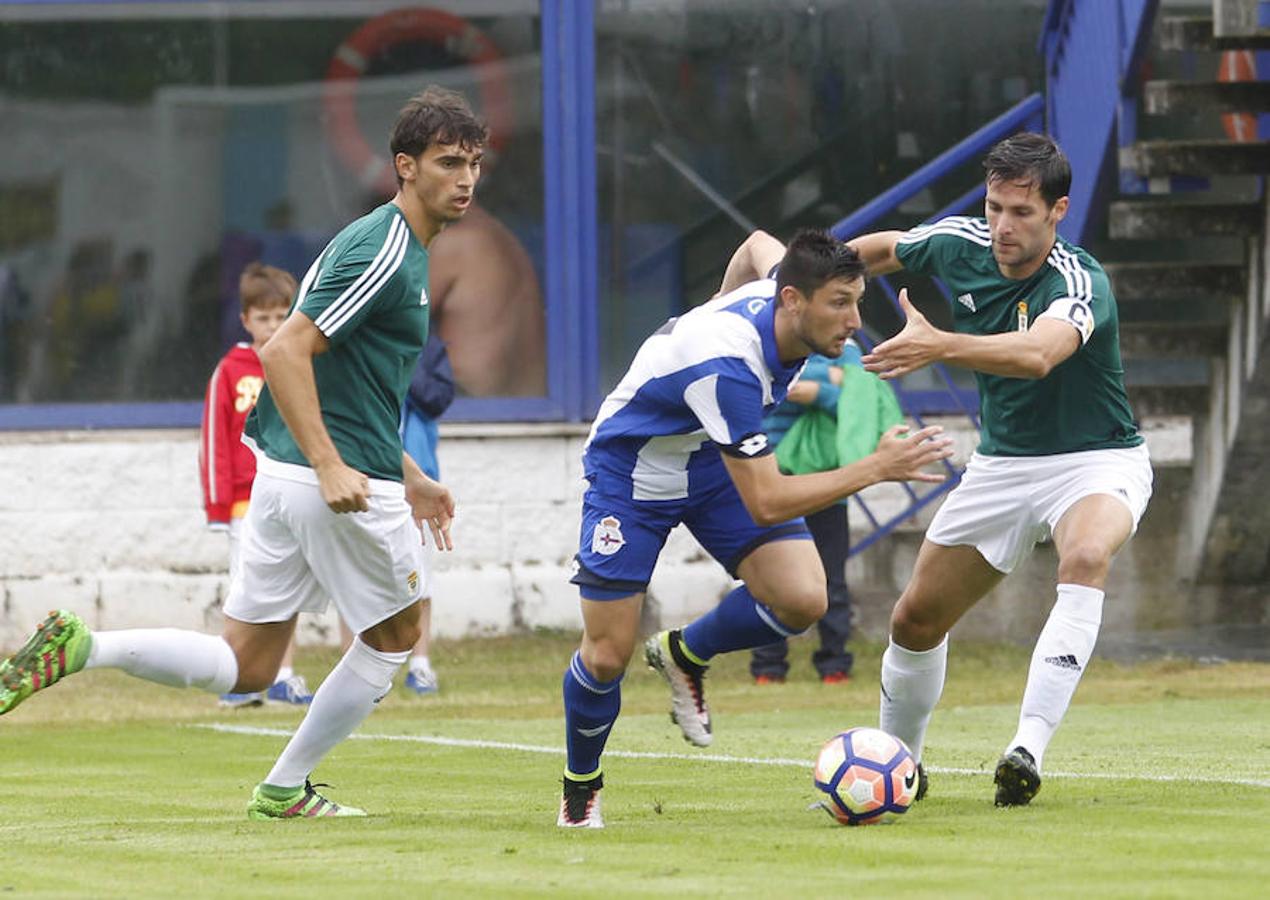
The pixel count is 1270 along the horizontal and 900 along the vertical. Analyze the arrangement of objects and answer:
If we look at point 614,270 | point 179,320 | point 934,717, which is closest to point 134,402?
point 179,320

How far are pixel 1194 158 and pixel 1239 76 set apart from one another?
1.99 meters

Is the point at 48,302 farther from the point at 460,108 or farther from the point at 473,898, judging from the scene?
the point at 473,898

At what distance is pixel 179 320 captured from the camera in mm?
15141

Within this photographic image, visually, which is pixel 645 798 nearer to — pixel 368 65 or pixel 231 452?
pixel 231 452

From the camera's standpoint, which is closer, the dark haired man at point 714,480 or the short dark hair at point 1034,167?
the dark haired man at point 714,480

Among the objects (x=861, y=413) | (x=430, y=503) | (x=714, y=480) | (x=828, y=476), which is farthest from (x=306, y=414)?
(x=861, y=413)

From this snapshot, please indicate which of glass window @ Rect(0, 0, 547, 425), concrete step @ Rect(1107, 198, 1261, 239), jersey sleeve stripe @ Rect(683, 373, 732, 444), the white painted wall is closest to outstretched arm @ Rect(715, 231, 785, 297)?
jersey sleeve stripe @ Rect(683, 373, 732, 444)

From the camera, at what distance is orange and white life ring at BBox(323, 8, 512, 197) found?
15094mm

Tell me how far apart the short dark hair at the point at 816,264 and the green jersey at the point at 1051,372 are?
74 centimetres

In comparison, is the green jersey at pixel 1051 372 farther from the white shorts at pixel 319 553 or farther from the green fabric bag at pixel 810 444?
the green fabric bag at pixel 810 444

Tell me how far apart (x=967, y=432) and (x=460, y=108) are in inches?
328

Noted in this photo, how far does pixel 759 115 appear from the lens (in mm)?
15242

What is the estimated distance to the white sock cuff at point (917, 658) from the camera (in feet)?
24.7

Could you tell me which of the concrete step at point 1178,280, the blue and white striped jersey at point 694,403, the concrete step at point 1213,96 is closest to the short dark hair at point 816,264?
the blue and white striped jersey at point 694,403
